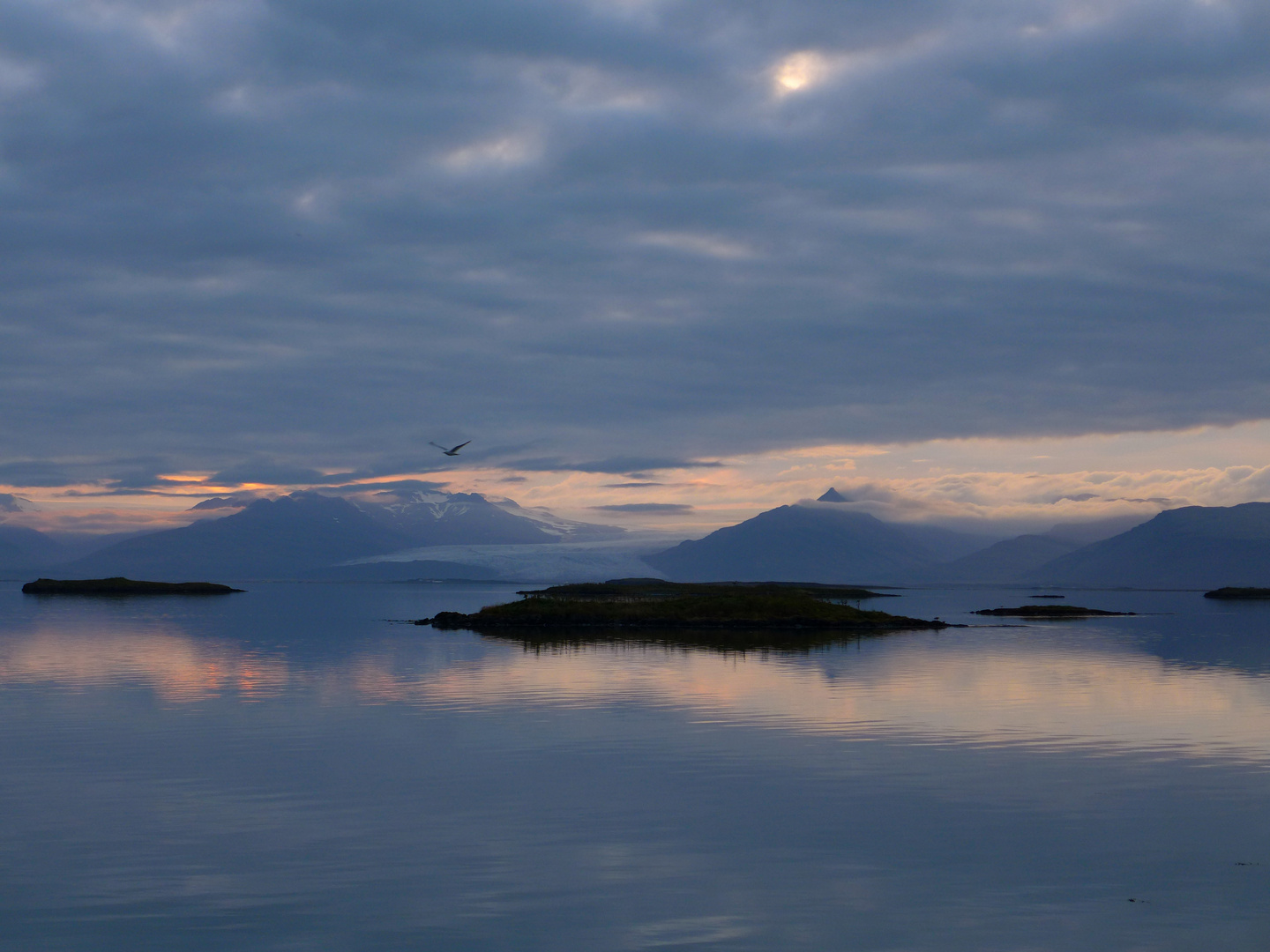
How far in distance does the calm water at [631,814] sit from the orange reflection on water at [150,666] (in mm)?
798

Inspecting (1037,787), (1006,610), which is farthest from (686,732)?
(1006,610)

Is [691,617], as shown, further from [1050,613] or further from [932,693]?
[1050,613]

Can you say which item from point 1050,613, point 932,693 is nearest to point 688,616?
point 932,693

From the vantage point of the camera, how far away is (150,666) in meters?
69.1

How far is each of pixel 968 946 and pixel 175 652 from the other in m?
73.5

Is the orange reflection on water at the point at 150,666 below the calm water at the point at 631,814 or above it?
above

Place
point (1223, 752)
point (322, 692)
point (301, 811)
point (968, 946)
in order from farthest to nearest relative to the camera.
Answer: point (322, 692) < point (1223, 752) < point (301, 811) < point (968, 946)

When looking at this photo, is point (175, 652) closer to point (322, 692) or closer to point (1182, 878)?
point (322, 692)

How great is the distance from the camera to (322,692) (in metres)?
54.5

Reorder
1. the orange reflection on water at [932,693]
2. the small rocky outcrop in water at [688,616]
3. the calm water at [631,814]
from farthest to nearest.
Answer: the small rocky outcrop in water at [688,616] < the orange reflection on water at [932,693] < the calm water at [631,814]

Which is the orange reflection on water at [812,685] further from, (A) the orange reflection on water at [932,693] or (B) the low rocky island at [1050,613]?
(B) the low rocky island at [1050,613]

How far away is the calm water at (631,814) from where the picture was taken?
19672 mm

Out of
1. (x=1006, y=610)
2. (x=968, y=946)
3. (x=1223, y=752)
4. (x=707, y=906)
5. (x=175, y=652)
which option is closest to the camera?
(x=968, y=946)

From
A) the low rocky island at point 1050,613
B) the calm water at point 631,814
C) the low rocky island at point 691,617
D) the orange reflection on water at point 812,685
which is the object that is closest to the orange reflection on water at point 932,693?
the orange reflection on water at point 812,685
